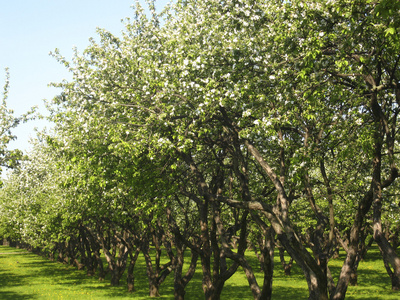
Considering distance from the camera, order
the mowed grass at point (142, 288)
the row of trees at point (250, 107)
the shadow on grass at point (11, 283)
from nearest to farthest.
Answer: the row of trees at point (250, 107) < the mowed grass at point (142, 288) < the shadow on grass at point (11, 283)

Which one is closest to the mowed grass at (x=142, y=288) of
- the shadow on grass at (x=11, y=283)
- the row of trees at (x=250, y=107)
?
the shadow on grass at (x=11, y=283)

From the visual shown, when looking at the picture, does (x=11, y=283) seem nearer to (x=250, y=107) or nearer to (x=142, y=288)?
(x=142, y=288)

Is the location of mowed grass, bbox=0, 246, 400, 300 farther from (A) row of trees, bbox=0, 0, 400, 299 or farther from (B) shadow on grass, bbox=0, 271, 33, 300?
(A) row of trees, bbox=0, 0, 400, 299

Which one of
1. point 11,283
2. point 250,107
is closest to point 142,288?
point 11,283

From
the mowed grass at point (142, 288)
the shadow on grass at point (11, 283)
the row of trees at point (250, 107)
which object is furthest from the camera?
the shadow on grass at point (11, 283)

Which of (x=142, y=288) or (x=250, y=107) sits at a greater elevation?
(x=250, y=107)

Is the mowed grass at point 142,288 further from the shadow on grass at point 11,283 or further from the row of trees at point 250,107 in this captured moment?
the row of trees at point 250,107

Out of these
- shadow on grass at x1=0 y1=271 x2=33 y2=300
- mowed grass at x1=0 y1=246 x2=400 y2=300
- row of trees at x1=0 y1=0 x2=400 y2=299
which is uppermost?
row of trees at x1=0 y1=0 x2=400 y2=299

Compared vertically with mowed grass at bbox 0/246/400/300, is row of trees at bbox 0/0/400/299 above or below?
above

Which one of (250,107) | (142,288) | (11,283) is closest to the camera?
(250,107)

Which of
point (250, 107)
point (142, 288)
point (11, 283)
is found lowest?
point (11, 283)

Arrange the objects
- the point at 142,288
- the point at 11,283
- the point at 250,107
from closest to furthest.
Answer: the point at 250,107 → the point at 142,288 → the point at 11,283

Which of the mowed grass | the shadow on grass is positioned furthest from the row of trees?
the shadow on grass

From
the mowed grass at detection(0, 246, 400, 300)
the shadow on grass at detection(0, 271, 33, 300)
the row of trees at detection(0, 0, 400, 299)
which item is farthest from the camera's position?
the shadow on grass at detection(0, 271, 33, 300)
